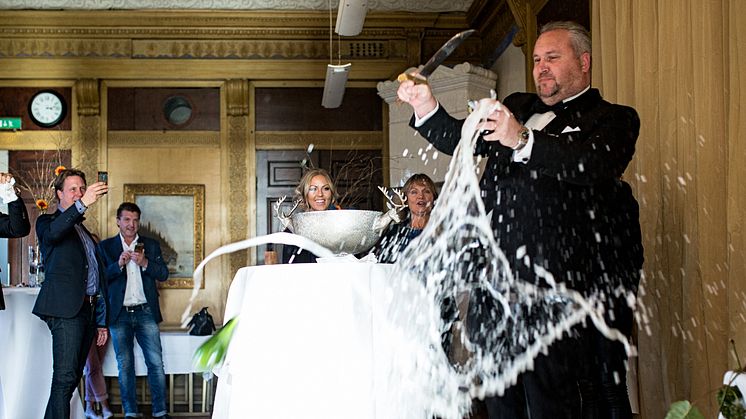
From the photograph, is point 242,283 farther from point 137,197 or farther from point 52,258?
point 137,197

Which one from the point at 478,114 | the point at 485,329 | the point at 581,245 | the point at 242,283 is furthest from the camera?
the point at 242,283

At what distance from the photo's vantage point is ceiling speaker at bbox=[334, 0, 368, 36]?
539 centimetres

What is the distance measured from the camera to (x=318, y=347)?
2.27 meters

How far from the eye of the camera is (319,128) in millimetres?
7426

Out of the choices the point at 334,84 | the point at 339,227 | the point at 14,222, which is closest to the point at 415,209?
the point at 339,227

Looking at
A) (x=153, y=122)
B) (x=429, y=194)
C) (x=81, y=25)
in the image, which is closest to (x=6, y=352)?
(x=429, y=194)

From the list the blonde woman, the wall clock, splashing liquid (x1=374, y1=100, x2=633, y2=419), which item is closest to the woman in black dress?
the blonde woman

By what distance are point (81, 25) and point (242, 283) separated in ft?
17.7

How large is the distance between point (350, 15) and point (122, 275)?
7.15 ft

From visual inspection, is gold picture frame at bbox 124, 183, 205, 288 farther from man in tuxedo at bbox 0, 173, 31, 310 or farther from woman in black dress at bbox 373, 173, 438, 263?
woman in black dress at bbox 373, 173, 438, 263

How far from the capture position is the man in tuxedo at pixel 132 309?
17.3 ft

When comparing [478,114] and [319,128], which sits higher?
[319,128]

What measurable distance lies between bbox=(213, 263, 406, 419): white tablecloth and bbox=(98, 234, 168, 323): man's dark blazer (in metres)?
3.19

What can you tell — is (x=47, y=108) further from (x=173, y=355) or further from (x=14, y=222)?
(x=14, y=222)
